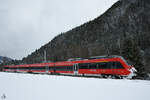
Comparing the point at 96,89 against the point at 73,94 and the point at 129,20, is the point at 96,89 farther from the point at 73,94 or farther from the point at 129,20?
the point at 129,20

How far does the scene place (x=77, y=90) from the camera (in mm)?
8430

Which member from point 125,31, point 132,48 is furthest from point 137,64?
point 125,31

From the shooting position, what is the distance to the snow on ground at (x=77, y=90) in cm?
709

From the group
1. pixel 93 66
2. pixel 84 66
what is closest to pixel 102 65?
pixel 93 66

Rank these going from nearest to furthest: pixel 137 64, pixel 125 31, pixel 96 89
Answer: pixel 96 89
pixel 137 64
pixel 125 31

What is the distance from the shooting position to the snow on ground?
7094mm

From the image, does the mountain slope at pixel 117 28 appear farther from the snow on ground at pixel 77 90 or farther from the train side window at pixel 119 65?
the snow on ground at pixel 77 90

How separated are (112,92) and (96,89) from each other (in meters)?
0.88

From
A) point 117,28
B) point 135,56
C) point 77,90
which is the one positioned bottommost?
point 77,90

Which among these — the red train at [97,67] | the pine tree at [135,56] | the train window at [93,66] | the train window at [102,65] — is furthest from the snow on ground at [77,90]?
the pine tree at [135,56]

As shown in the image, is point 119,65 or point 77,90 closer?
point 77,90

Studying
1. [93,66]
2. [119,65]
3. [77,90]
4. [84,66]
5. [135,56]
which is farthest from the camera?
[135,56]

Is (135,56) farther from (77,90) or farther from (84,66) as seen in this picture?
(77,90)

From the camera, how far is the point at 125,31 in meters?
115
